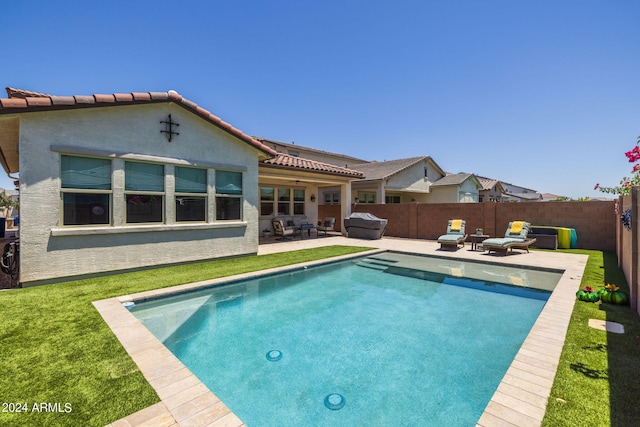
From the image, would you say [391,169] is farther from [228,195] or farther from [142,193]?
[142,193]

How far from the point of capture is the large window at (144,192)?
326 inches

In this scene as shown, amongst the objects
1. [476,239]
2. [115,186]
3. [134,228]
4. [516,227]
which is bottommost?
[476,239]

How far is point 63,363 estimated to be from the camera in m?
3.51

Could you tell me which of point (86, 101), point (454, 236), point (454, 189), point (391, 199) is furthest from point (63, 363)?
point (454, 189)

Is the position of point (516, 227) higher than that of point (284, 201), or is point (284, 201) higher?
point (284, 201)

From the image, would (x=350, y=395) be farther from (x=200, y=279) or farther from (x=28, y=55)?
(x=28, y=55)

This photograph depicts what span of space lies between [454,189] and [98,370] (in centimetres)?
3068

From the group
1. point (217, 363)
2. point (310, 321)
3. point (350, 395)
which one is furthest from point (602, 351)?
point (217, 363)

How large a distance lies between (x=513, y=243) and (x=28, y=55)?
813 inches

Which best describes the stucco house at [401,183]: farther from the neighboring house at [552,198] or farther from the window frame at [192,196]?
the window frame at [192,196]

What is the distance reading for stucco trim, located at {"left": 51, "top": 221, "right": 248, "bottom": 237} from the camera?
7.22 metres

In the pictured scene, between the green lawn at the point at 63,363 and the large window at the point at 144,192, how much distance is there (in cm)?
258

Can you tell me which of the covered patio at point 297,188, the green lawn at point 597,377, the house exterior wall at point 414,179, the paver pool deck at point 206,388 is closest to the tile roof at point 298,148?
the covered patio at point 297,188

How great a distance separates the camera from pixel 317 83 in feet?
62.0
